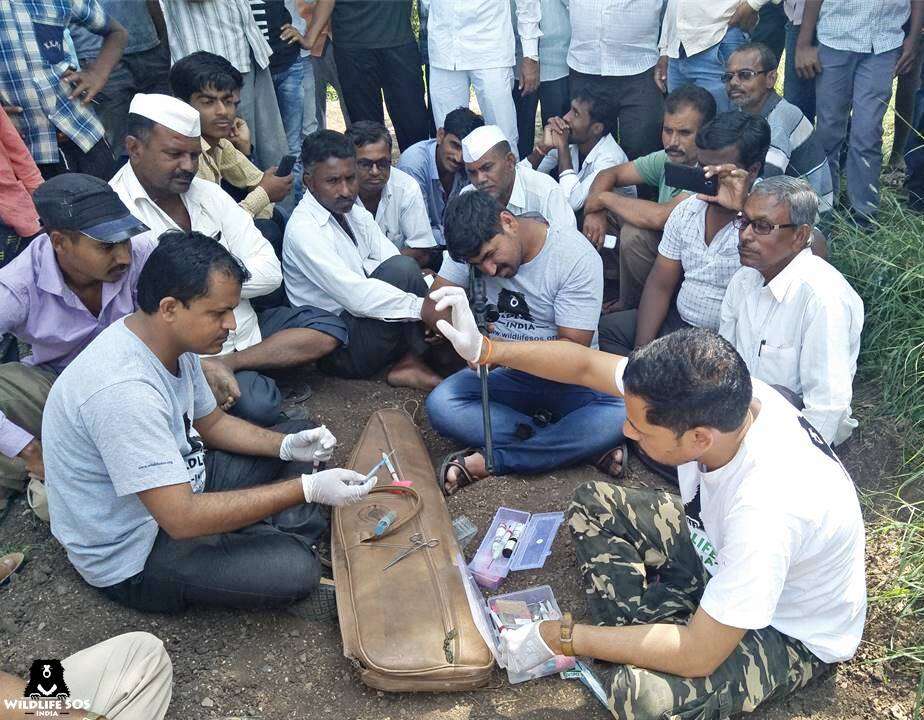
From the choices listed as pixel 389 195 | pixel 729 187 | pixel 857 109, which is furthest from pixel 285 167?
pixel 857 109

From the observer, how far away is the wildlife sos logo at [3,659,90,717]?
207cm

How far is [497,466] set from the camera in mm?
3596

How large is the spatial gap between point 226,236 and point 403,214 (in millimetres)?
1143

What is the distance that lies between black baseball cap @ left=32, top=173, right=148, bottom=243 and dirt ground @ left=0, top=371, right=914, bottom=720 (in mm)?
1152

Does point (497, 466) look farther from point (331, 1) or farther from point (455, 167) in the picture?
point (331, 1)

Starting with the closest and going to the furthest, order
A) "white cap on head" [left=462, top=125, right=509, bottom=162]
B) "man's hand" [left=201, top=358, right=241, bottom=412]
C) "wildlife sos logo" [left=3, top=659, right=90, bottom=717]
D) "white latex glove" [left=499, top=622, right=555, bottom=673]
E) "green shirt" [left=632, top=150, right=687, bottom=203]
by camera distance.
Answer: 1. "wildlife sos logo" [left=3, top=659, right=90, bottom=717]
2. "white latex glove" [left=499, top=622, right=555, bottom=673]
3. "man's hand" [left=201, top=358, right=241, bottom=412]
4. "white cap on head" [left=462, top=125, right=509, bottom=162]
5. "green shirt" [left=632, top=150, right=687, bottom=203]

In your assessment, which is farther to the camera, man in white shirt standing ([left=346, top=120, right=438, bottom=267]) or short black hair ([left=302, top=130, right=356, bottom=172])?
man in white shirt standing ([left=346, top=120, right=438, bottom=267])

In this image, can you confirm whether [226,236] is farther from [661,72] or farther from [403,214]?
[661,72]

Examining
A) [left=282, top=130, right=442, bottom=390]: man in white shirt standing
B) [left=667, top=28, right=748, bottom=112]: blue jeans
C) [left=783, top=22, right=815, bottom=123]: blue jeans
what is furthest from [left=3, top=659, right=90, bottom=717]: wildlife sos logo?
[left=783, top=22, right=815, bottom=123]: blue jeans

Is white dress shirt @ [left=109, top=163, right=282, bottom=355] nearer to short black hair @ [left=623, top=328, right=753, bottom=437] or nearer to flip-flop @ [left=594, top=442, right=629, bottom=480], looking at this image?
flip-flop @ [left=594, top=442, right=629, bottom=480]

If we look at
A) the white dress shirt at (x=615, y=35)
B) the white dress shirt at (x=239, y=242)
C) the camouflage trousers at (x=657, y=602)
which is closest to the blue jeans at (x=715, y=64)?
the white dress shirt at (x=615, y=35)

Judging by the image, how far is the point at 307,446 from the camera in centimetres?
320

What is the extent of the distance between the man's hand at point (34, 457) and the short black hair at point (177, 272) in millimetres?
821

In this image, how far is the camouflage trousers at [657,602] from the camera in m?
2.32
